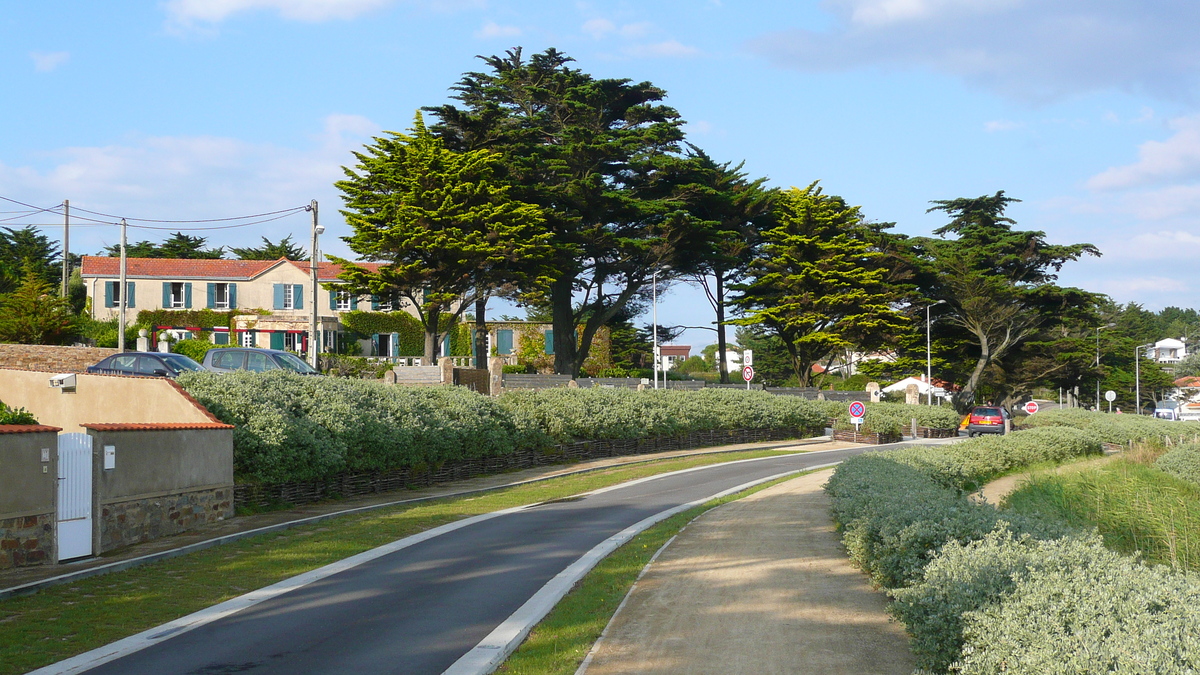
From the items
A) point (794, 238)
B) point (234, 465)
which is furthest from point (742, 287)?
point (234, 465)

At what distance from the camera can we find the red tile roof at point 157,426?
1403 centimetres

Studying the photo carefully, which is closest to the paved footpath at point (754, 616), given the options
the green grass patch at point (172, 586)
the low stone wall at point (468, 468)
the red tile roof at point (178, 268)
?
the green grass patch at point (172, 586)

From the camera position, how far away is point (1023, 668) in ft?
19.1

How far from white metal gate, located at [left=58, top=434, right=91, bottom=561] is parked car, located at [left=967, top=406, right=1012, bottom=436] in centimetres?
4219

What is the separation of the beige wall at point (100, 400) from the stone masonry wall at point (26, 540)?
4.66m

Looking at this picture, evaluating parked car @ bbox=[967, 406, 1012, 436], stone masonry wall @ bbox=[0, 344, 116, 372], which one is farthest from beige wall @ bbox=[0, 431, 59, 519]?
parked car @ bbox=[967, 406, 1012, 436]

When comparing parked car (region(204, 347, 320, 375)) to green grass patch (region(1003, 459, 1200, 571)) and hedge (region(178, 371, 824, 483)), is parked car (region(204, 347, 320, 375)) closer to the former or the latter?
hedge (region(178, 371, 824, 483))

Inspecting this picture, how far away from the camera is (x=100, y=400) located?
1891 centimetres

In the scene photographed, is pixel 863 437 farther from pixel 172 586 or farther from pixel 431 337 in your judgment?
pixel 172 586

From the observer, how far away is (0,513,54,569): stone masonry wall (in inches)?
478

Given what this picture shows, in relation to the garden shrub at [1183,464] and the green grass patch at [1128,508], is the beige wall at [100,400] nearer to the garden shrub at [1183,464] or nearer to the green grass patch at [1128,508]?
the green grass patch at [1128,508]

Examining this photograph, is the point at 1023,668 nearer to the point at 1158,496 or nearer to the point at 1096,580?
the point at 1096,580

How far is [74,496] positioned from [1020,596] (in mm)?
12673

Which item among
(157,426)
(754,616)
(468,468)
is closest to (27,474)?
(157,426)
